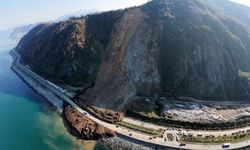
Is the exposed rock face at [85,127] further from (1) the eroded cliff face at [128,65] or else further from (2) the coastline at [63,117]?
(1) the eroded cliff face at [128,65]

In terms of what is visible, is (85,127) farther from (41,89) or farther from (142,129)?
(41,89)

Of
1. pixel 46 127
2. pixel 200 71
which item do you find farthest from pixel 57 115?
pixel 200 71

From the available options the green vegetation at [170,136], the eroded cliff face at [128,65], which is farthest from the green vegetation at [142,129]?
the eroded cliff face at [128,65]

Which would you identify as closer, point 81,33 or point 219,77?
point 219,77

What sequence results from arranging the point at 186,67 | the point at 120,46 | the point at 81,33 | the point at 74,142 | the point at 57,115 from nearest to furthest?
the point at 74,142
the point at 57,115
the point at 186,67
the point at 120,46
the point at 81,33

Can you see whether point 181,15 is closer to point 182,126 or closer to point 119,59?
point 119,59

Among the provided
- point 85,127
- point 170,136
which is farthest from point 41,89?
point 170,136

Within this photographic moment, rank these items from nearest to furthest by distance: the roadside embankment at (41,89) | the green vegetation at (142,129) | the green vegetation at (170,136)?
1. the green vegetation at (170,136)
2. the green vegetation at (142,129)
3. the roadside embankment at (41,89)
